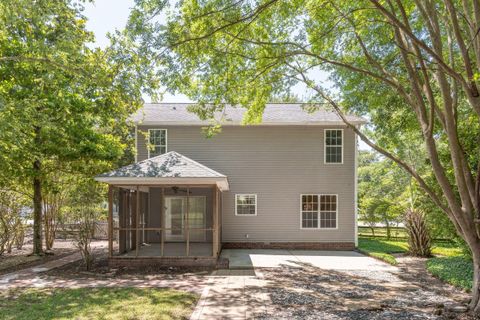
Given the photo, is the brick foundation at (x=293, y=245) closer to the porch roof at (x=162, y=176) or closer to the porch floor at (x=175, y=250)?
the porch floor at (x=175, y=250)

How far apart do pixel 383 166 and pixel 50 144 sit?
3026cm

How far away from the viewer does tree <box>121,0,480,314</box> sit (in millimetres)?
6781

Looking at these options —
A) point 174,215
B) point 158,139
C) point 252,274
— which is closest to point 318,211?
point 252,274

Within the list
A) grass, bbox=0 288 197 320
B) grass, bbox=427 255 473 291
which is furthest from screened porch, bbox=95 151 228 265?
grass, bbox=427 255 473 291

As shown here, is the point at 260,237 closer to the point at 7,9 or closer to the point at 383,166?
the point at 7,9

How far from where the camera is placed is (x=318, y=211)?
15617 millimetres

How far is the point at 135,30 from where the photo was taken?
273 inches

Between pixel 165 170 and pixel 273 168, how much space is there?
5.80 meters

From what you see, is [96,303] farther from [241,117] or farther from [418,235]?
[418,235]

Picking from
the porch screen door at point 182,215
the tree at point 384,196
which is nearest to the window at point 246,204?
the porch screen door at point 182,215

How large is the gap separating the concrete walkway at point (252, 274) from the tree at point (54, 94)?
4.80 m

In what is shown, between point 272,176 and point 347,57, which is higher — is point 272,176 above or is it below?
below

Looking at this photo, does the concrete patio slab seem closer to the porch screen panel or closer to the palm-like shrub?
the porch screen panel

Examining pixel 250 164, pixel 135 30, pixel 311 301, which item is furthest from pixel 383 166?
pixel 135 30
